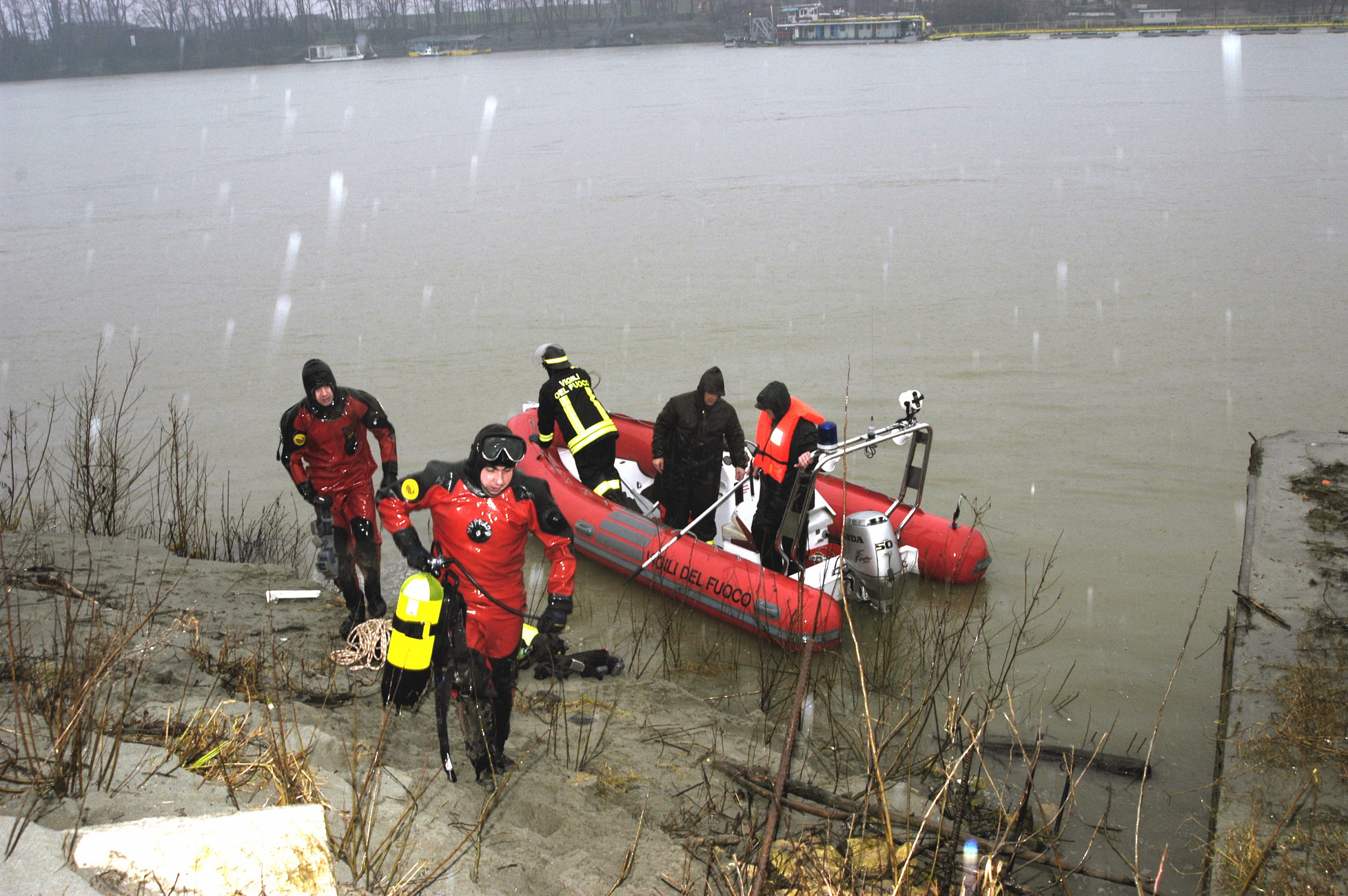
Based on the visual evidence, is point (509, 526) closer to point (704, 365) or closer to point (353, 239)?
point (704, 365)

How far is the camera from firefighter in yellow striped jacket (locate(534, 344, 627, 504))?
717cm

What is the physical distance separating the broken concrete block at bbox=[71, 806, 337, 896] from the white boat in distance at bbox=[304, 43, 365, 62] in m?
88.2

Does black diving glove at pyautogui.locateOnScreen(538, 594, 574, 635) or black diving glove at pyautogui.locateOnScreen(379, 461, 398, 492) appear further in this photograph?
black diving glove at pyautogui.locateOnScreen(379, 461, 398, 492)

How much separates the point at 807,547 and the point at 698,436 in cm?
98

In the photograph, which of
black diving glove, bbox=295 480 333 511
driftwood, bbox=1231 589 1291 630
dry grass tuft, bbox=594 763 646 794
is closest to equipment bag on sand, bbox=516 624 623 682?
dry grass tuft, bbox=594 763 646 794

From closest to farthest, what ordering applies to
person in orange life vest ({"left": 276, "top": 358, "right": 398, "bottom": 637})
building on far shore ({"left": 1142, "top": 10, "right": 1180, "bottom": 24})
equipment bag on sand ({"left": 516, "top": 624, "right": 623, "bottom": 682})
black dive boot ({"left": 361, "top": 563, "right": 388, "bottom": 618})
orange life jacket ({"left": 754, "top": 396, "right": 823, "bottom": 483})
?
equipment bag on sand ({"left": 516, "top": 624, "right": 623, "bottom": 682}) < person in orange life vest ({"left": 276, "top": 358, "right": 398, "bottom": 637}) < black dive boot ({"left": 361, "top": 563, "right": 388, "bottom": 618}) < orange life jacket ({"left": 754, "top": 396, "right": 823, "bottom": 483}) < building on far shore ({"left": 1142, "top": 10, "right": 1180, "bottom": 24})

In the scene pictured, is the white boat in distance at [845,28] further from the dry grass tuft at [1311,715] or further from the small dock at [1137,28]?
the dry grass tuft at [1311,715]

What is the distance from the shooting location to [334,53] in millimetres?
83500

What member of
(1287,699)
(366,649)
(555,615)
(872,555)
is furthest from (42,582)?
(1287,699)

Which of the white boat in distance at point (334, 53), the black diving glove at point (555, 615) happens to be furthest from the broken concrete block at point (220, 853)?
the white boat in distance at point (334, 53)

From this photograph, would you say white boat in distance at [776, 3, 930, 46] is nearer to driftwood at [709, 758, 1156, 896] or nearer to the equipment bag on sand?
the equipment bag on sand

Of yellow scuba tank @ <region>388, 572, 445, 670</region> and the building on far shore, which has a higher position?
the building on far shore

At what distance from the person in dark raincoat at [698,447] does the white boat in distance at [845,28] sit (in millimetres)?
71739

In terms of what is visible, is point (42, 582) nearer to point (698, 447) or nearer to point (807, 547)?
point (698, 447)
